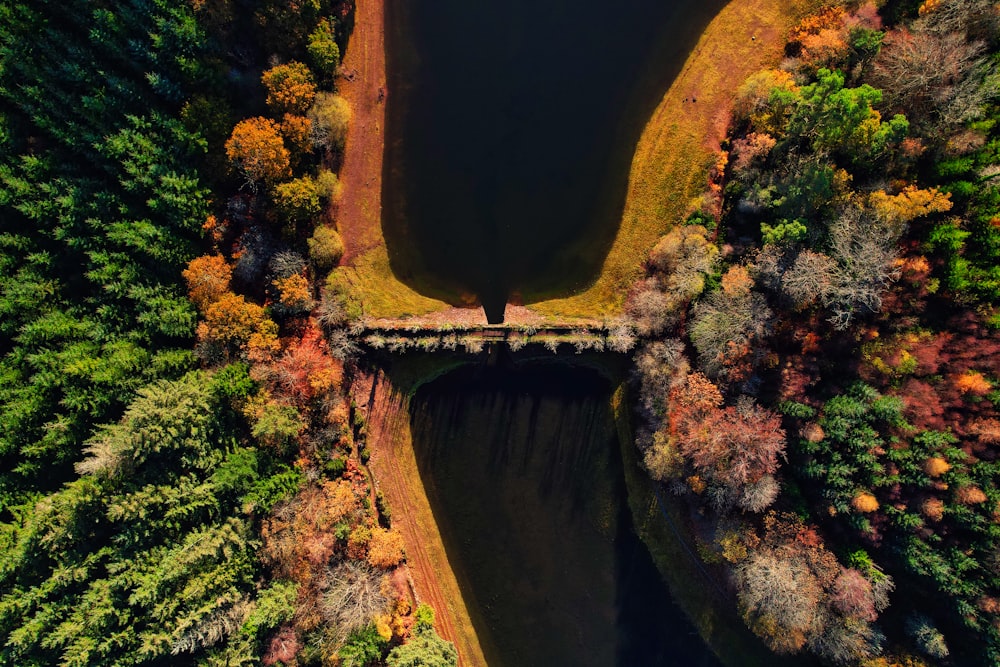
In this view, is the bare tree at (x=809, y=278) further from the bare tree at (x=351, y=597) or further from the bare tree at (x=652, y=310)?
the bare tree at (x=351, y=597)

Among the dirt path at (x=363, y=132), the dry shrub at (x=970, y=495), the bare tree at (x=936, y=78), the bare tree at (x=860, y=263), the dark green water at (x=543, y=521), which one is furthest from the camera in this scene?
the dark green water at (x=543, y=521)

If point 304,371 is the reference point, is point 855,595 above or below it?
below

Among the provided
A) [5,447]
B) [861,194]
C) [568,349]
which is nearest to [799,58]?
[861,194]

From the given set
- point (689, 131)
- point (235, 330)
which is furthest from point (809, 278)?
point (235, 330)

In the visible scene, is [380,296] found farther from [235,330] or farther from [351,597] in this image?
[351,597]

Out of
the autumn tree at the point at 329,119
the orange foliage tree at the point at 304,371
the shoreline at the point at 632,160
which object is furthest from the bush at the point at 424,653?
the autumn tree at the point at 329,119
